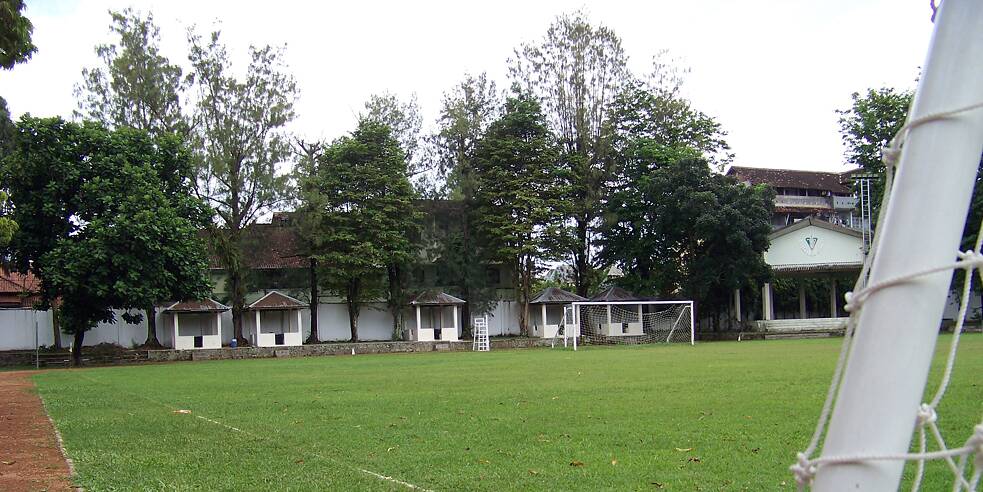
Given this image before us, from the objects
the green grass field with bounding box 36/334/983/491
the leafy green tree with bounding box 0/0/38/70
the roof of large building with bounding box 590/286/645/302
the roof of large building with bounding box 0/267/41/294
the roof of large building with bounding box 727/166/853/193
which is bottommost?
the green grass field with bounding box 36/334/983/491

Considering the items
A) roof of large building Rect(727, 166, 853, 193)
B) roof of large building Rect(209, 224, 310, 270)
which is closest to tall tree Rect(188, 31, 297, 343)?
roof of large building Rect(209, 224, 310, 270)

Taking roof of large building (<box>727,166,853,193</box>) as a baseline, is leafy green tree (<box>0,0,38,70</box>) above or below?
below

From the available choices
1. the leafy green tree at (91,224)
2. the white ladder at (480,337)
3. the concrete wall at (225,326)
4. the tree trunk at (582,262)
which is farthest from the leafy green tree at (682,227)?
the leafy green tree at (91,224)

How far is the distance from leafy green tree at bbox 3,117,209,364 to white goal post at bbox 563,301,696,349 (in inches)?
765

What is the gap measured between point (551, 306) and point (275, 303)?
14.7 m

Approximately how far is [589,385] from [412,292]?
29.8 metres

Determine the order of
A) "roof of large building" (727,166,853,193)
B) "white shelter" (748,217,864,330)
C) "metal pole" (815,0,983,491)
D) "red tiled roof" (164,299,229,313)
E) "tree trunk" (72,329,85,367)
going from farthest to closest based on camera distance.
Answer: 1. "roof of large building" (727,166,853,193)
2. "white shelter" (748,217,864,330)
3. "red tiled roof" (164,299,229,313)
4. "tree trunk" (72,329,85,367)
5. "metal pole" (815,0,983,491)

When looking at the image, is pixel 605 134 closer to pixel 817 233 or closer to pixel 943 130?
pixel 817 233

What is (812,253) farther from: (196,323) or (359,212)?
(196,323)

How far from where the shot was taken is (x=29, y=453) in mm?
8281

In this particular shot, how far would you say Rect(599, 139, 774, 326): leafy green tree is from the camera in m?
39.3

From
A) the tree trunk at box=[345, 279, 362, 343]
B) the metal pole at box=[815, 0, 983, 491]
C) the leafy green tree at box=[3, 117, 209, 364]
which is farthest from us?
the tree trunk at box=[345, 279, 362, 343]

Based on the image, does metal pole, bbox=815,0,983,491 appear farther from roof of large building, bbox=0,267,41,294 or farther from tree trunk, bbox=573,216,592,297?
roof of large building, bbox=0,267,41,294

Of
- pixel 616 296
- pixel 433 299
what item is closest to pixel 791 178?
pixel 616 296
